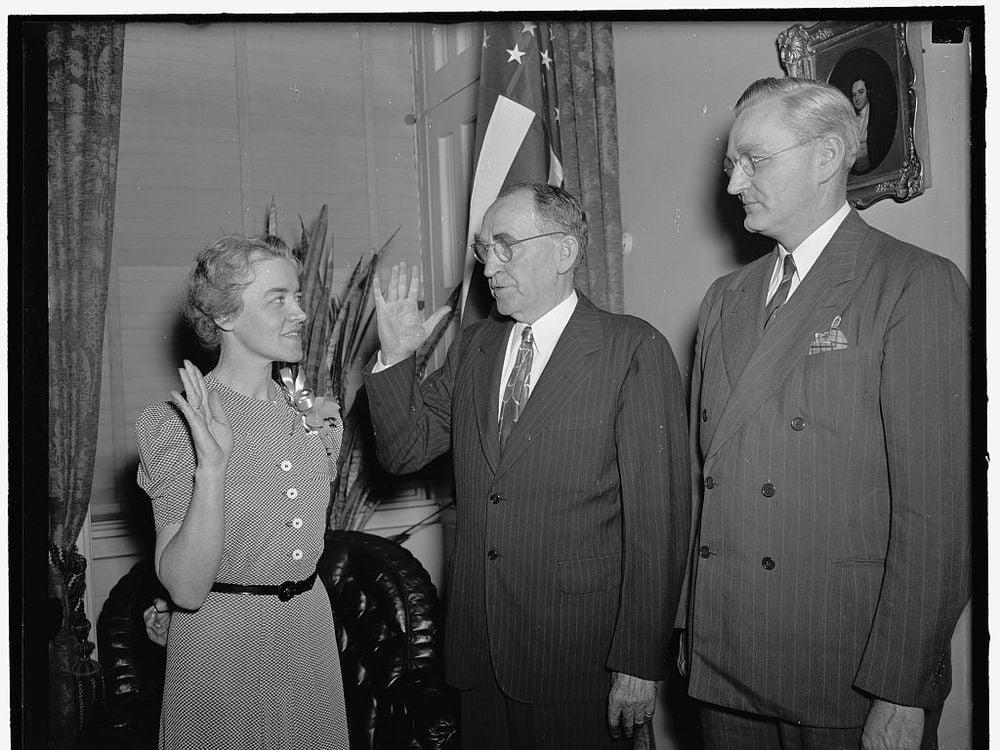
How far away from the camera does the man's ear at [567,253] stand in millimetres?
2023

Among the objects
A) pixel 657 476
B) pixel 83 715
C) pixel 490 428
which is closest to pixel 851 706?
pixel 657 476

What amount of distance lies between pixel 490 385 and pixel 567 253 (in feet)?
1.24

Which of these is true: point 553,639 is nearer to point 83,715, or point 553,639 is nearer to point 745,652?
point 745,652

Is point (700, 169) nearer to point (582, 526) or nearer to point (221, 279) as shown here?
point (582, 526)

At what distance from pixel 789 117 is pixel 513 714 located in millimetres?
1474

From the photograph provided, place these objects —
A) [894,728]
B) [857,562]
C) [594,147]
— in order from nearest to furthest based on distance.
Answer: [894,728]
[857,562]
[594,147]

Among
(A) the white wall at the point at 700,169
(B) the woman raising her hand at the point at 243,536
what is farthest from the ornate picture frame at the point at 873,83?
(B) the woman raising her hand at the point at 243,536

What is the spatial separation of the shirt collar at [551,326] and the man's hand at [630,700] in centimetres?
78

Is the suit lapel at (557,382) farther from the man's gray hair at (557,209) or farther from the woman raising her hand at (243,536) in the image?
the woman raising her hand at (243,536)

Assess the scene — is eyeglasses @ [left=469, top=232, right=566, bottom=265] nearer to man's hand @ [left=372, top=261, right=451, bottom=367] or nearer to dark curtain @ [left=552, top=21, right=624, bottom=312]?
man's hand @ [left=372, top=261, right=451, bottom=367]

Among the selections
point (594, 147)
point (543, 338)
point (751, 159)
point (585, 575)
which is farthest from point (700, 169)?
point (585, 575)

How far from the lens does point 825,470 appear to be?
167 cm

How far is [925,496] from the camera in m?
1.53

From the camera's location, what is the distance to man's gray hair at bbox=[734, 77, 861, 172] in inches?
67.9
